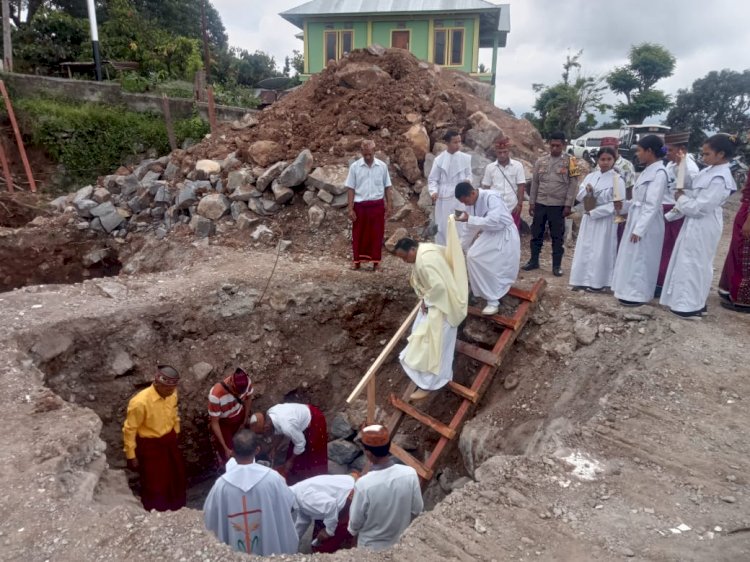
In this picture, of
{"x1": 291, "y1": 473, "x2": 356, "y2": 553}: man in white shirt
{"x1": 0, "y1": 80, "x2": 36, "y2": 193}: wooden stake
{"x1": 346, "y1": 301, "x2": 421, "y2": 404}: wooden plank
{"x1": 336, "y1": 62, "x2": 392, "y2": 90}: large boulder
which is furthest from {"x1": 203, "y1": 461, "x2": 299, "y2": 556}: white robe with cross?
{"x1": 0, "y1": 80, "x2": 36, "y2": 193}: wooden stake

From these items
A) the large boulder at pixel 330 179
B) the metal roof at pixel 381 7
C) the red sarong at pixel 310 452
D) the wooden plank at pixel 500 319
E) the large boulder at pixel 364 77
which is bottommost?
the red sarong at pixel 310 452

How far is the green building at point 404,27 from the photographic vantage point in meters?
17.2

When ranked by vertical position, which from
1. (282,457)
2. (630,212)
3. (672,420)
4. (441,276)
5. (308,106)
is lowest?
(282,457)

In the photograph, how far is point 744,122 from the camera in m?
24.0

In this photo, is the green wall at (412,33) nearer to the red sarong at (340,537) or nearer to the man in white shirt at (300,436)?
the man in white shirt at (300,436)

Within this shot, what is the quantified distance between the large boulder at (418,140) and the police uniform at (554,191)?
308cm

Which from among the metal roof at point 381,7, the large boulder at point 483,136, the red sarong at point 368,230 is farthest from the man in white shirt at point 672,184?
the metal roof at point 381,7

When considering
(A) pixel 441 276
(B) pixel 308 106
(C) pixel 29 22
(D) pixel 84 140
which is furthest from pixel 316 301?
(C) pixel 29 22

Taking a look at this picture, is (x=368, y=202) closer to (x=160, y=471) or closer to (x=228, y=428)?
(x=228, y=428)

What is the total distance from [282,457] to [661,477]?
3647mm

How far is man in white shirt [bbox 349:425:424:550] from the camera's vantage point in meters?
3.32

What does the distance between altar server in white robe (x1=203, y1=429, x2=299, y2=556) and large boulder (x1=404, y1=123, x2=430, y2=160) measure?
657 cm

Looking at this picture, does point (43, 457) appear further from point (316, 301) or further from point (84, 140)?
point (84, 140)

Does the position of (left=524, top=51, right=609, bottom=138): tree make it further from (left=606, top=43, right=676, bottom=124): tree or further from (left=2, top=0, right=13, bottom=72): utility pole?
(left=2, top=0, right=13, bottom=72): utility pole
